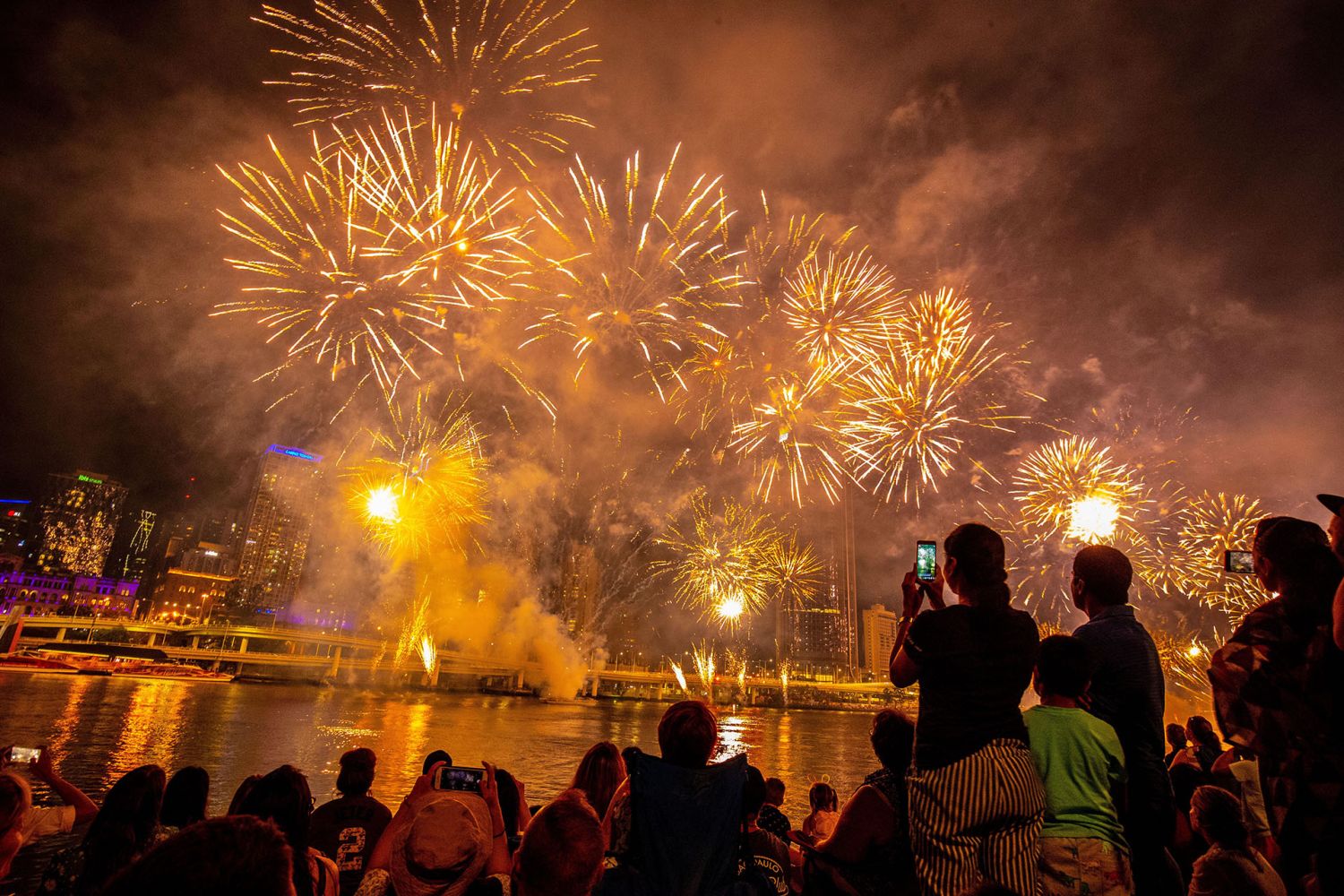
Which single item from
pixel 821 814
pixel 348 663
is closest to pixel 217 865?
pixel 821 814

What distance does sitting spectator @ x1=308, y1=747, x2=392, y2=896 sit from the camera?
529 centimetres

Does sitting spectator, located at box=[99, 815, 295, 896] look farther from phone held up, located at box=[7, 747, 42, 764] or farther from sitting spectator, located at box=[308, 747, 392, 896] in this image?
phone held up, located at box=[7, 747, 42, 764]

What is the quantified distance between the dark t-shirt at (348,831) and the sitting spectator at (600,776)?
213 centimetres

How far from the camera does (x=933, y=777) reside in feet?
10.2

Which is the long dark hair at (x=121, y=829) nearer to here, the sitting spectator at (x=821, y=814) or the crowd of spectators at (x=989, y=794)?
the crowd of spectators at (x=989, y=794)

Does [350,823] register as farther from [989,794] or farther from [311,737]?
[311,737]

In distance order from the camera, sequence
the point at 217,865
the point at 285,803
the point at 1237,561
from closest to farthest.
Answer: the point at 217,865 → the point at 285,803 → the point at 1237,561

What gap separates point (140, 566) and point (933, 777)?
815 ft

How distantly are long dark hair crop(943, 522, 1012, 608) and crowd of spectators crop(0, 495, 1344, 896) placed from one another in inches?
0.5

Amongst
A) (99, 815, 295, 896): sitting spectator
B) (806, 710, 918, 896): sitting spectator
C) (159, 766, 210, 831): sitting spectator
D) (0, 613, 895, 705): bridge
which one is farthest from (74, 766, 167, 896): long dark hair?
(0, 613, 895, 705): bridge

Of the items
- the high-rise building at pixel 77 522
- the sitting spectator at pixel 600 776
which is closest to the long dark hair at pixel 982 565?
the sitting spectator at pixel 600 776

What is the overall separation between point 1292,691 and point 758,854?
10.3 ft

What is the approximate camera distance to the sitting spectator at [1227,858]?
360cm

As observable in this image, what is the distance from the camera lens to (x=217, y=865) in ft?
5.34
